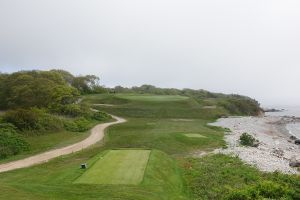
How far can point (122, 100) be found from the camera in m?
90.4

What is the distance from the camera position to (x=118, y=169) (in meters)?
24.9

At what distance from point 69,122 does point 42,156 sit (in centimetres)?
1926

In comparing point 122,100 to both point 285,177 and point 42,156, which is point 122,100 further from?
point 285,177

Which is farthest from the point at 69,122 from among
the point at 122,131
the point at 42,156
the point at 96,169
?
the point at 96,169

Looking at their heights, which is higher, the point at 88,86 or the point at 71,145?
the point at 88,86

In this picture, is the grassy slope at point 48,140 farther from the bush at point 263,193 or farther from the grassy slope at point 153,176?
the bush at point 263,193

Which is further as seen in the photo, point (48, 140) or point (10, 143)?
point (48, 140)

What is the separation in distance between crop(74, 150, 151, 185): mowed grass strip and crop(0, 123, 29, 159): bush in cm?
859

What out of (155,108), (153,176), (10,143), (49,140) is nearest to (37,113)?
(49,140)

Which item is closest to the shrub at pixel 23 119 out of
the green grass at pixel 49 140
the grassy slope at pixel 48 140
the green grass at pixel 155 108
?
the grassy slope at pixel 48 140

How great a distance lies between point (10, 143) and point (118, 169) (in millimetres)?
14487

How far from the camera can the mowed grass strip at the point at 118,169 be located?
72.4ft

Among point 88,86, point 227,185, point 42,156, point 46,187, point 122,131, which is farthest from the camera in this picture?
point 88,86

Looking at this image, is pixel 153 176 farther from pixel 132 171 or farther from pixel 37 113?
pixel 37 113
